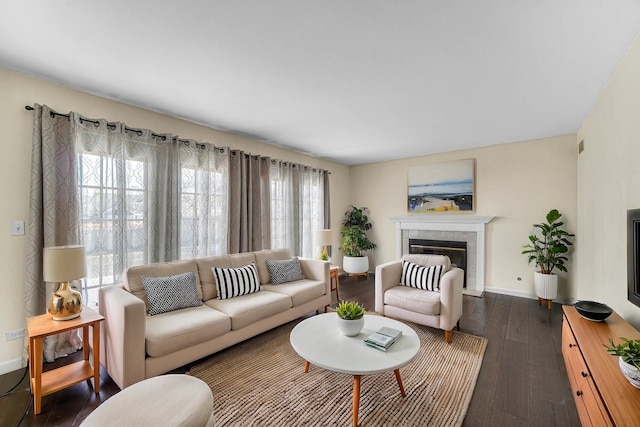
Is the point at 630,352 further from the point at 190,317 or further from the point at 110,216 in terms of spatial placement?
the point at 110,216

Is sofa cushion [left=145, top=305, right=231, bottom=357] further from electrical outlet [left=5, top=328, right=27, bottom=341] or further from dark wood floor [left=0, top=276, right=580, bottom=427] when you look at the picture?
electrical outlet [left=5, top=328, right=27, bottom=341]

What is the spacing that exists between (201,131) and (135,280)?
2.00 m

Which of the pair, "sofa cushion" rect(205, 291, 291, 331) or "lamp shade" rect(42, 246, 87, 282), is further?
"sofa cushion" rect(205, 291, 291, 331)

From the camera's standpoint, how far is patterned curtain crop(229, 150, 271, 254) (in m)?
3.78

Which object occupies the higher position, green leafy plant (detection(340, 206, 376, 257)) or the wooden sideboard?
green leafy plant (detection(340, 206, 376, 257))

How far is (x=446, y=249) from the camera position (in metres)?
5.08

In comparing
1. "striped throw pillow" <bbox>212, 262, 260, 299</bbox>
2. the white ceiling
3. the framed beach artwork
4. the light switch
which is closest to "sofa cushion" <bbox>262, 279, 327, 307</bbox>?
"striped throw pillow" <bbox>212, 262, 260, 299</bbox>

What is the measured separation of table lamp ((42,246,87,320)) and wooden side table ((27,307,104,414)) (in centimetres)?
7

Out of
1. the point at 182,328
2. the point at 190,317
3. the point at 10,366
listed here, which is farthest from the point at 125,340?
the point at 10,366

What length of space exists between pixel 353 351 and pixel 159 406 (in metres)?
1.16

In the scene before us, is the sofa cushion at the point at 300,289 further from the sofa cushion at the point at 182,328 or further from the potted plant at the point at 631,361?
the potted plant at the point at 631,361

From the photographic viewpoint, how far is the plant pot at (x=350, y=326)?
2061 mm

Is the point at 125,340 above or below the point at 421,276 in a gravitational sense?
below

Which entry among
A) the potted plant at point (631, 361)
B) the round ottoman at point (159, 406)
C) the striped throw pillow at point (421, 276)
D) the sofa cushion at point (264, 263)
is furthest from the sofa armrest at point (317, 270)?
the potted plant at point (631, 361)
